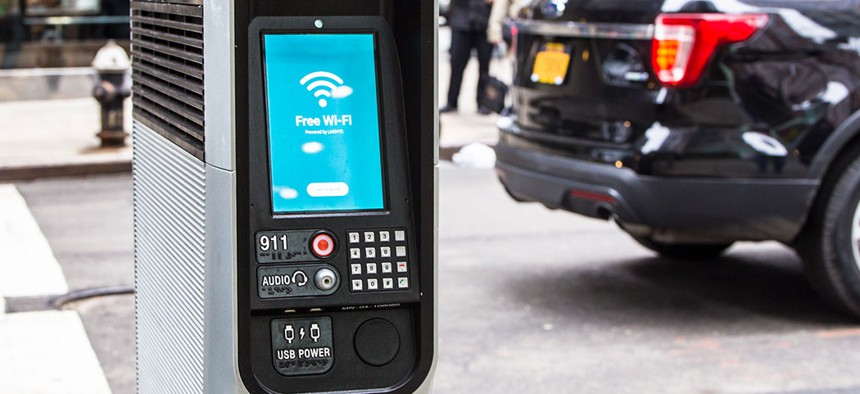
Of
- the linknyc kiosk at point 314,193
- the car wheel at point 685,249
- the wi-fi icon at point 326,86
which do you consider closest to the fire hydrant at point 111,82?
the car wheel at point 685,249

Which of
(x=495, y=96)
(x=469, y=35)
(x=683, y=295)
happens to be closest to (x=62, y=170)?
(x=495, y=96)

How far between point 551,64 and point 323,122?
3836mm

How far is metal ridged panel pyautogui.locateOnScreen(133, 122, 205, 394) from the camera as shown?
9.30ft

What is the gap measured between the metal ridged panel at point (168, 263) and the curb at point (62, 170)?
7128mm

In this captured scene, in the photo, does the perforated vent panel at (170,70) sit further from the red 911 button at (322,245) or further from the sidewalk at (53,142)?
the sidewalk at (53,142)

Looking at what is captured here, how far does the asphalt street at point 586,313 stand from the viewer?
215 inches

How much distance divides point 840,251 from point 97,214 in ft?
16.7

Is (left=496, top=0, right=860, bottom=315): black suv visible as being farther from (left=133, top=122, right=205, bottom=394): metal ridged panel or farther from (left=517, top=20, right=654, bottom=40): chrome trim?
(left=133, top=122, right=205, bottom=394): metal ridged panel

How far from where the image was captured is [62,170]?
34.8 feet

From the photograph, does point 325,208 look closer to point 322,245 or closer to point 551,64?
point 322,245

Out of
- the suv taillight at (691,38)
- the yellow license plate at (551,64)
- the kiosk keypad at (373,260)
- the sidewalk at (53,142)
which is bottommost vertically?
the sidewalk at (53,142)

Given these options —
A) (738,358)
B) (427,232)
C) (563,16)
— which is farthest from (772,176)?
(427,232)

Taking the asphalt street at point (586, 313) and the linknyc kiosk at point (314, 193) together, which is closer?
the linknyc kiosk at point (314, 193)

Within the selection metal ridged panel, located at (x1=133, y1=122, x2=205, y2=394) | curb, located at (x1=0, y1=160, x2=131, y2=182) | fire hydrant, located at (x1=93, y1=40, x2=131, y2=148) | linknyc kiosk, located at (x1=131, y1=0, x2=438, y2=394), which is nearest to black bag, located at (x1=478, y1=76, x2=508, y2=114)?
metal ridged panel, located at (x1=133, y1=122, x2=205, y2=394)
